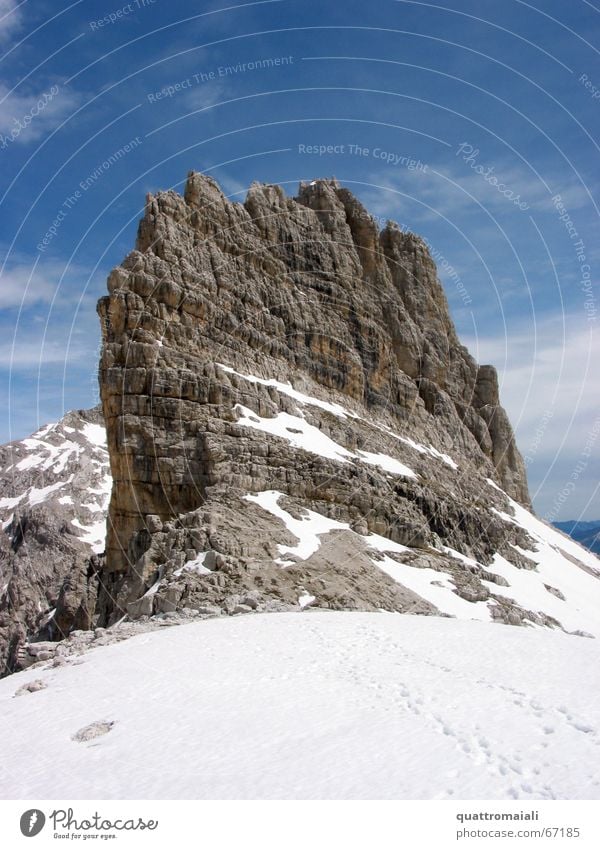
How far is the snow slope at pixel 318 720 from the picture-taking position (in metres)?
9.44

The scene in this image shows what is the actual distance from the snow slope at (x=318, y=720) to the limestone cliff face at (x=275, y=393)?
10.8m

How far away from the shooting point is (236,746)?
10.9 m

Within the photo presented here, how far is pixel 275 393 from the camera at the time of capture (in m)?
53.8

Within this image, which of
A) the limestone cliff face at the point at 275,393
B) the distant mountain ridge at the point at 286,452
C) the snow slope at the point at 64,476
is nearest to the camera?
the distant mountain ridge at the point at 286,452

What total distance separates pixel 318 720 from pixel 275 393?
42.8 metres

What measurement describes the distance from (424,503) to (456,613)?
19321 millimetres

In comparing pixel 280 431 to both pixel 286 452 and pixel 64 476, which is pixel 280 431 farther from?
pixel 64 476
